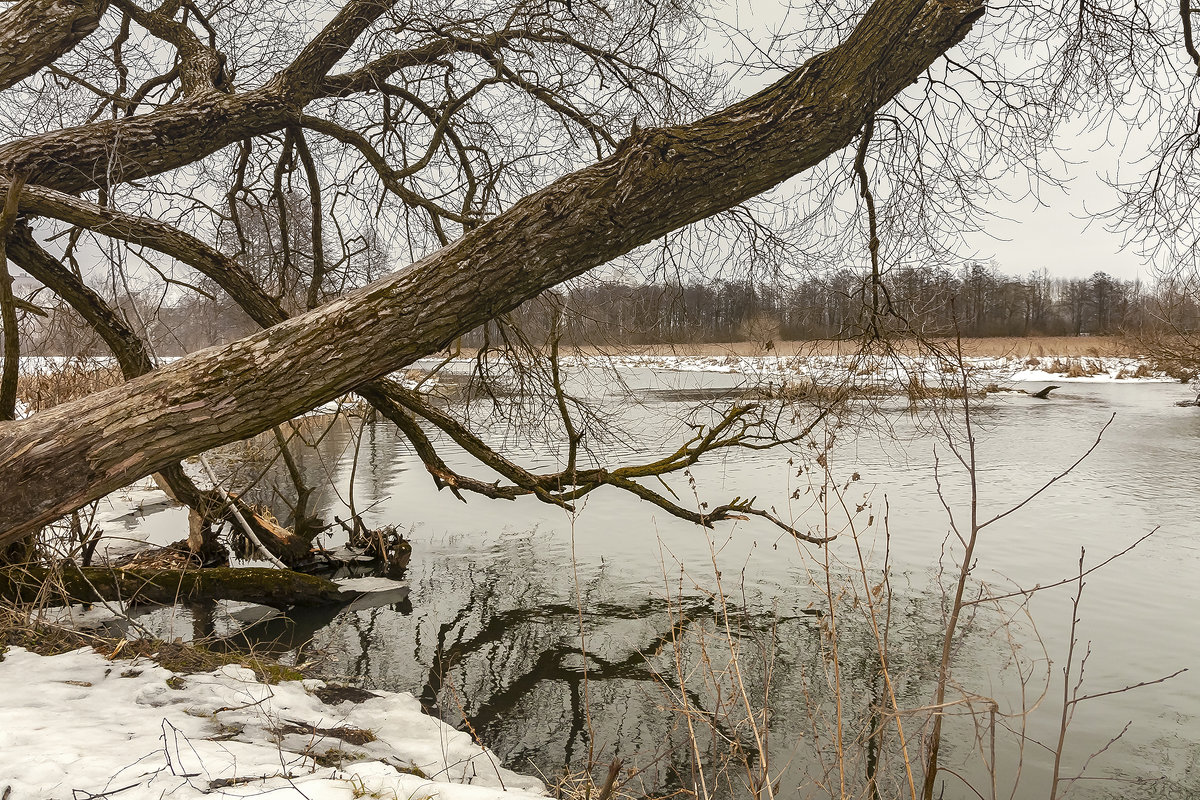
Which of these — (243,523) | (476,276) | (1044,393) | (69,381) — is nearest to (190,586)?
(243,523)

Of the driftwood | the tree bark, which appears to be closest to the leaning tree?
the tree bark

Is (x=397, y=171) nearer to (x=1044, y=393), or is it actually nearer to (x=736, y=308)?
(x=736, y=308)

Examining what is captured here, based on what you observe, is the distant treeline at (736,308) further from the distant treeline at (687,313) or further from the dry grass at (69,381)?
→ the dry grass at (69,381)

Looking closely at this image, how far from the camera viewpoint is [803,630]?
551cm

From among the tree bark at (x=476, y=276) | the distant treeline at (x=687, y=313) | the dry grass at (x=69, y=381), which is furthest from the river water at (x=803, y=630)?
the dry grass at (x=69, y=381)

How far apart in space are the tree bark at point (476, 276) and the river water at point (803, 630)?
1.28 meters

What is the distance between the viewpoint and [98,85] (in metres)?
5.51

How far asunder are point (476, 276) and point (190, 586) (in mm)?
4301

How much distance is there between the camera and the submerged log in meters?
4.84

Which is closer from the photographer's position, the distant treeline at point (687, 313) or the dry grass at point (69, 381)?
the distant treeline at point (687, 313)

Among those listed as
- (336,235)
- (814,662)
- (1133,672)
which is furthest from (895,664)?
(336,235)

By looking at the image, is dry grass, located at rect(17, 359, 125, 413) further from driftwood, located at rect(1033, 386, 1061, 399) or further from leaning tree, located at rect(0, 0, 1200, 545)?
driftwood, located at rect(1033, 386, 1061, 399)

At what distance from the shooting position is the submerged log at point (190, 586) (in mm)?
4843

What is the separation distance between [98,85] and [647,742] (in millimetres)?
6092
